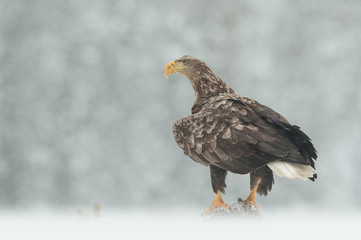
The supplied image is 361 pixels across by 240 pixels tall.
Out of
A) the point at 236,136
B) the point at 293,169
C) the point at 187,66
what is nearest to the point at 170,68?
the point at 187,66

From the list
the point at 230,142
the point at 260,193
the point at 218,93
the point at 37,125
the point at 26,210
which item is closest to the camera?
the point at 230,142

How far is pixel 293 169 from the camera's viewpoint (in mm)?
6156

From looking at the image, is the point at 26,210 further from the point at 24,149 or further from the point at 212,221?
the point at 24,149

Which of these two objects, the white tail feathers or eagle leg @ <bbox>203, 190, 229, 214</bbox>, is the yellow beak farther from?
the white tail feathers

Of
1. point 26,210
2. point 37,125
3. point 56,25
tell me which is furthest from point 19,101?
point 26,210

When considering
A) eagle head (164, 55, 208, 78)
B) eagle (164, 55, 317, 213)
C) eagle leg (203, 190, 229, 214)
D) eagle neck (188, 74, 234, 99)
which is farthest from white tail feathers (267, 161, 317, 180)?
eagle head (164, 55, 208, 78)

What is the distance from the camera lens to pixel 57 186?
37.2m

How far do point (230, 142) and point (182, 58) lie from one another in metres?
1.88

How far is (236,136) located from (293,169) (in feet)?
2.55

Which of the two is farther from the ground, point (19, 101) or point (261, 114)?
point (19, 101)

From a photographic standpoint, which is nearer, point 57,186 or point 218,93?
point 218,93

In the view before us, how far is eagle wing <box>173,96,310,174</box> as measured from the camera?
6.20 meters

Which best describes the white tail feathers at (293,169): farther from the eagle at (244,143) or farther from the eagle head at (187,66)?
the eagle head at (187,66)

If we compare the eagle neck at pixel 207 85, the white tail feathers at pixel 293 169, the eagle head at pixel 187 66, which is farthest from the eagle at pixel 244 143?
the eagle head at pixel 187 66
